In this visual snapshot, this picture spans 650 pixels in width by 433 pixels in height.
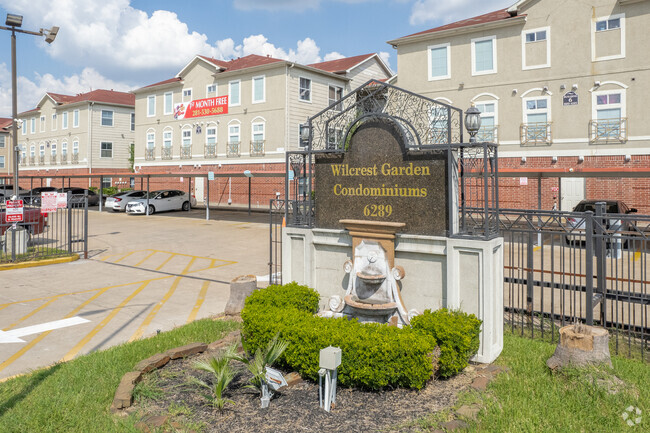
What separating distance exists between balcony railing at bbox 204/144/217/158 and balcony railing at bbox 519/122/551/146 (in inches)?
893

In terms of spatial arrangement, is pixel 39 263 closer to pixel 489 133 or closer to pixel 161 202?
pixel 161 202

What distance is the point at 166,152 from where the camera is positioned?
42.6 metres

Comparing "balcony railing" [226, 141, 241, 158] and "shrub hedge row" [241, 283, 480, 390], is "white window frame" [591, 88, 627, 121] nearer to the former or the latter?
"shrub hedge row" [241, 283, 480, 390]

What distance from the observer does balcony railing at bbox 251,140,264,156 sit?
3642 centimetres

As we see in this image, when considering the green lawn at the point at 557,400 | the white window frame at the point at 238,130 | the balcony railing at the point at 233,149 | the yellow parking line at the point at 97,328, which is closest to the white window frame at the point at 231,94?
the white window frame at the point at 238,130

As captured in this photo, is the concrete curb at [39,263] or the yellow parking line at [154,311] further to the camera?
the concrete curb at [39,263]

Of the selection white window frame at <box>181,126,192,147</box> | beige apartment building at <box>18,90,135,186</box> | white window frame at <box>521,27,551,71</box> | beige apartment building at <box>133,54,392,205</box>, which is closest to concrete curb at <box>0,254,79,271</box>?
beige apartment building at <box>133,54,392,205</box>

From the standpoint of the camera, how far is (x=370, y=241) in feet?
24.0

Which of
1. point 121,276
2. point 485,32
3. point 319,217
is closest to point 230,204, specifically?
point 485,32

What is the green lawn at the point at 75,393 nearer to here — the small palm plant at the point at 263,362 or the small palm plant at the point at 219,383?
the small palm plant at the point at 219,383

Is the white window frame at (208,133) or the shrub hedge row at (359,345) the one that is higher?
the white window frame at (208,133)

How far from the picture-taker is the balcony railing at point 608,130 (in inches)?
969

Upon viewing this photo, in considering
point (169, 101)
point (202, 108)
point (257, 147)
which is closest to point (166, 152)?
point (169, 101)

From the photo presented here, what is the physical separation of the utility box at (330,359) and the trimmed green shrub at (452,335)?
4.34 ft
